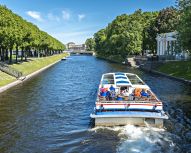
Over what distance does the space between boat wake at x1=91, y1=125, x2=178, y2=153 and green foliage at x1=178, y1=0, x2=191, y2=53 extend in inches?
1314

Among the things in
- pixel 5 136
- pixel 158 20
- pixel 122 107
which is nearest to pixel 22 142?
pixel 5 136

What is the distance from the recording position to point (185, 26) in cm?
6031

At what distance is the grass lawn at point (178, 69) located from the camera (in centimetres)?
7088

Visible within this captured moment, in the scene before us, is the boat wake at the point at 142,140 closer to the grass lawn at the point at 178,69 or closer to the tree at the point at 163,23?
the grass lawn at the point at 178,69

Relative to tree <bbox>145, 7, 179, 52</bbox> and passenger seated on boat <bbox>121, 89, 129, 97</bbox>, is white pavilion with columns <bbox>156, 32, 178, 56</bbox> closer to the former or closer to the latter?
tree <bbox>145, 7, 179, 52</bbox>

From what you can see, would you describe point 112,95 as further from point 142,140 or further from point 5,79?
point 5,79

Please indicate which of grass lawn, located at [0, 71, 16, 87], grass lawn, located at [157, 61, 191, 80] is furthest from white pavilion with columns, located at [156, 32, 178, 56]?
grass lawn, located at [0, 71, 16, 87]

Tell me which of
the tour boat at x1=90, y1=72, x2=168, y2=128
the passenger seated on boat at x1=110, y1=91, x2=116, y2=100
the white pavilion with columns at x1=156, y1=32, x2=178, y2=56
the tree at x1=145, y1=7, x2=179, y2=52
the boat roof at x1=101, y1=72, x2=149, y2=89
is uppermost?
the tree at x1=145, y1=7, x2=179, y2=52

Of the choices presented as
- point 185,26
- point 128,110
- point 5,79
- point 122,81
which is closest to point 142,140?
point 128,110

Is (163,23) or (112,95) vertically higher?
(163,23)

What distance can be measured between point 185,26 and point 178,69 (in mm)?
20295

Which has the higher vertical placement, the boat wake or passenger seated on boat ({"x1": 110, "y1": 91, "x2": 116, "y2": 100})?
passenger seated on boat ({"x1": 110, "y1": 91, "x2": 116, "y2": 100})

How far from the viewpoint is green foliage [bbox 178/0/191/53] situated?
194 ft

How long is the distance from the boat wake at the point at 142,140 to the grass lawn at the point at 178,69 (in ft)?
127
